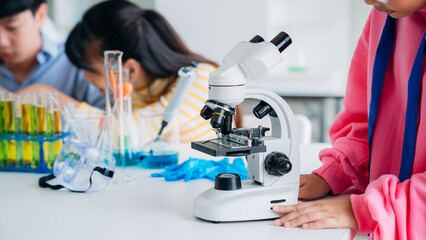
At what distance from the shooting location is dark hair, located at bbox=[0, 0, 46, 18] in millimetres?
3266

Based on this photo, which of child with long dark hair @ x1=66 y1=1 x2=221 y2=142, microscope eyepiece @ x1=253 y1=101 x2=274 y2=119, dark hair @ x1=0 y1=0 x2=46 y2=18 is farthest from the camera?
dark hair @ x1=0 y1=0 x2=46 y2=18

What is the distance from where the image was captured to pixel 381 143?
105cm

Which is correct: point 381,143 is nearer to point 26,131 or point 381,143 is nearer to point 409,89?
point 409,89

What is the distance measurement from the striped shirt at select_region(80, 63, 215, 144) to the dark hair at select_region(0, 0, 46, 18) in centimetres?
110

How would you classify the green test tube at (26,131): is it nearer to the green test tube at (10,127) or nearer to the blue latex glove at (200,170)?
the green test tube at (10,127)

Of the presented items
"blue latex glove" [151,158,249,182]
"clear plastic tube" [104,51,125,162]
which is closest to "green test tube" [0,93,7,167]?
"clear plastic tube" [104,51,125,162]

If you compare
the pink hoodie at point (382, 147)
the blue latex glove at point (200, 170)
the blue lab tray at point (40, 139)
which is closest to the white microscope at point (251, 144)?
the pink hoodie at point (382, 147)

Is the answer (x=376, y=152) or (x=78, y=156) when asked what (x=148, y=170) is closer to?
(x=78, y=156)

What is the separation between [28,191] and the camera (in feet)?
3.81

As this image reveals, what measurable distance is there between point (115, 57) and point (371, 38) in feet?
2.13

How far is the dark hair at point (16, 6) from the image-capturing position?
327 cm

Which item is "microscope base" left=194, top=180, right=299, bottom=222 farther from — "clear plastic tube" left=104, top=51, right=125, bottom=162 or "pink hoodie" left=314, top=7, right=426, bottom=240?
"clear plastic tube" left=104, top=51, right=125, bottom=162

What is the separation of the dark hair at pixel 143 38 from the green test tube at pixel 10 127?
132cm

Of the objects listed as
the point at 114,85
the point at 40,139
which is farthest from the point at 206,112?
Answer: the point at 40,139
